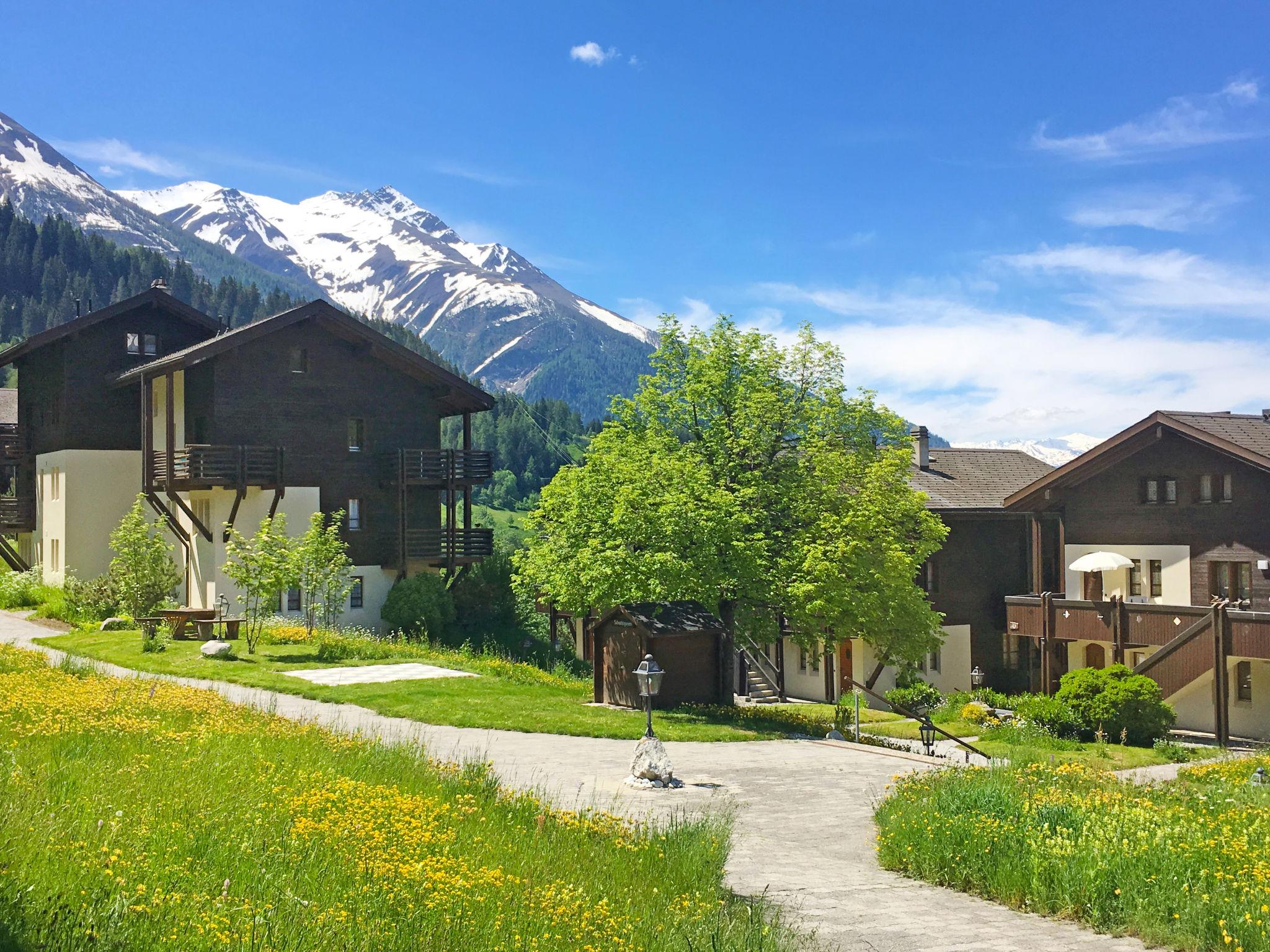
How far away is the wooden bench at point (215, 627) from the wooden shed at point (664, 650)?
10.8 meters

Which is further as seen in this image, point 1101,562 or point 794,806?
point 1101,562

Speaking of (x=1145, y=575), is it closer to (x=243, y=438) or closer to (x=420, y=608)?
(x=420, y=608)

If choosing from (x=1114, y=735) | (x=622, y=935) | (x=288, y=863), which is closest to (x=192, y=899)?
(x=288, y=863)

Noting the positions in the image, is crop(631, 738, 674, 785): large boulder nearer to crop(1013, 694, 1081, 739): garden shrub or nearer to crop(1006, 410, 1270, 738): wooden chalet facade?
crop(1013, 694, 1081, 739): garden shrub

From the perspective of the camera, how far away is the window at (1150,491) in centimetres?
3741

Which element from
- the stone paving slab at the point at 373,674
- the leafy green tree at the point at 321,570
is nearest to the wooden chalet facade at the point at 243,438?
the leafy green tree at the point at 321,570

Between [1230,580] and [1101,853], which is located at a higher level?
[1230,580]

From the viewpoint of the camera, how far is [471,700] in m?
23.0

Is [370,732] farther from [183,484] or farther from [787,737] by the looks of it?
[183,484]

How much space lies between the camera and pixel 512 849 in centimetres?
956

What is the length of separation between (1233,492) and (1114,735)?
40.8 feet

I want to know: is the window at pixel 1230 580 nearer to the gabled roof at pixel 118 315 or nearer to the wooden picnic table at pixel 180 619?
the wooden picnic table at pixel 180 619

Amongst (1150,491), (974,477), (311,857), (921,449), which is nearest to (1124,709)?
(1150,491)

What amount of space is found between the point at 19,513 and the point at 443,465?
19.3 m
